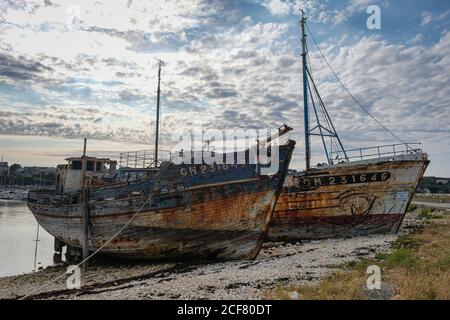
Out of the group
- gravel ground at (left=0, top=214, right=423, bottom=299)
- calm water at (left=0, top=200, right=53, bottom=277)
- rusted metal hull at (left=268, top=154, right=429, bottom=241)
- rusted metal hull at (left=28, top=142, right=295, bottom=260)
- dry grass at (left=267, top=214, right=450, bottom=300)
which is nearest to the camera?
dry grass at (left=267, top=214, right=450, bottom=300)

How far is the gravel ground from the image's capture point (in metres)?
10.3

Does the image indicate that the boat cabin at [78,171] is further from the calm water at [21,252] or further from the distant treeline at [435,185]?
the distant treeline at [435,185]

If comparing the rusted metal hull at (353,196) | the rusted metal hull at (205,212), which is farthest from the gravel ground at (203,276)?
the rusted metal hull at (353,196)

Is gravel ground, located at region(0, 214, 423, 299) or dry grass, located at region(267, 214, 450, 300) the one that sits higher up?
dry grass, located at region(267, 214, 450, 300)

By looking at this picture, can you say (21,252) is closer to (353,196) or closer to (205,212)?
(205,212)

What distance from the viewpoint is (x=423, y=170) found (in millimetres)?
20641

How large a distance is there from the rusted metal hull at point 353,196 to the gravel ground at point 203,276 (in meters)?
2.33

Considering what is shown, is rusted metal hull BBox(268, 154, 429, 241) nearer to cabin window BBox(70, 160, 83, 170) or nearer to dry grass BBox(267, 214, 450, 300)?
dry grass BBox(267, 214, 450, 300)

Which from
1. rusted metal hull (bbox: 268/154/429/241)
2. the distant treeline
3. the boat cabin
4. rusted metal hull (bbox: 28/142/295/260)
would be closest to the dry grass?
rusted metal hull (bbox: 28/142/295/260)

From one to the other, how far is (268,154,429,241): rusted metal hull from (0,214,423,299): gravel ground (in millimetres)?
2331

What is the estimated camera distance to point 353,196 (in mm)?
20844

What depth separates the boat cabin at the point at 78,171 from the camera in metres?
21.6

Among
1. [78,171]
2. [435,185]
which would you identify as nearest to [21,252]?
[78,171]

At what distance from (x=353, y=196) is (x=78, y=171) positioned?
1723 centimetres
